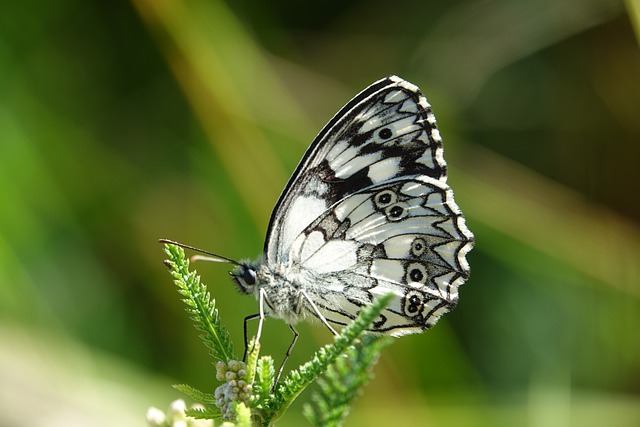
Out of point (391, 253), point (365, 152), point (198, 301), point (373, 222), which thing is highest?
point (365, 152)

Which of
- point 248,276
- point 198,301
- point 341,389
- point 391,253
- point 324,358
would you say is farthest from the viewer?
point 391,253

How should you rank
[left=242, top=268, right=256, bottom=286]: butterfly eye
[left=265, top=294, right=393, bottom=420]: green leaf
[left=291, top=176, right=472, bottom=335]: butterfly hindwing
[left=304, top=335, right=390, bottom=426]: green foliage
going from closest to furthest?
[left=304, top=335, right=390, bottom=426]: green foliage
[left=265, top=294, right=393, bottom=420]: green leaf
[left=242, top=268, right=256, bottom=286]: butterfly eye
[left=291, top=176, right=472, bottom=335]: butterfly hindwing

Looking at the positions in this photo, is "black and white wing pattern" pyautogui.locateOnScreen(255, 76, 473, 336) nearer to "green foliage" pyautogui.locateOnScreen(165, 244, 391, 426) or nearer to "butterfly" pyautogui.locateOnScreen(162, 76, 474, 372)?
"butterfly" pyautogui.locateOnScreen(162, 76, 474, 372)

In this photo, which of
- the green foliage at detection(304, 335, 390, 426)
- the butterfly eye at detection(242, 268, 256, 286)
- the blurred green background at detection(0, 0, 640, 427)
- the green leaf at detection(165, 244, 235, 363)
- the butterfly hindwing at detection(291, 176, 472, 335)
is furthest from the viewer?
the blurred green background at detection(0, 0, 640, 427)

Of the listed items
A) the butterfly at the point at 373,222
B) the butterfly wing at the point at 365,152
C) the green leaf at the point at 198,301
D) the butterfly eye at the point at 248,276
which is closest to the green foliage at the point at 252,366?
the green leaf at the point at 198,301

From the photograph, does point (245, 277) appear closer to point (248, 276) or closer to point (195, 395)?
point (248, 276)

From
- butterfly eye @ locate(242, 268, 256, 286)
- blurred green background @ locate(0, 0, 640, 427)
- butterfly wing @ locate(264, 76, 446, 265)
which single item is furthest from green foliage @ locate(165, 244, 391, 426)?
blurred green background @ locate(0, 0, 640, 427)

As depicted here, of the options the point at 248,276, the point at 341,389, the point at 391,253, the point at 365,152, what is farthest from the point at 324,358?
the point at 365,152

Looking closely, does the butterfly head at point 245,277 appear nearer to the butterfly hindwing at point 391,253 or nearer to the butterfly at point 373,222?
the butterfly at point 373,222
